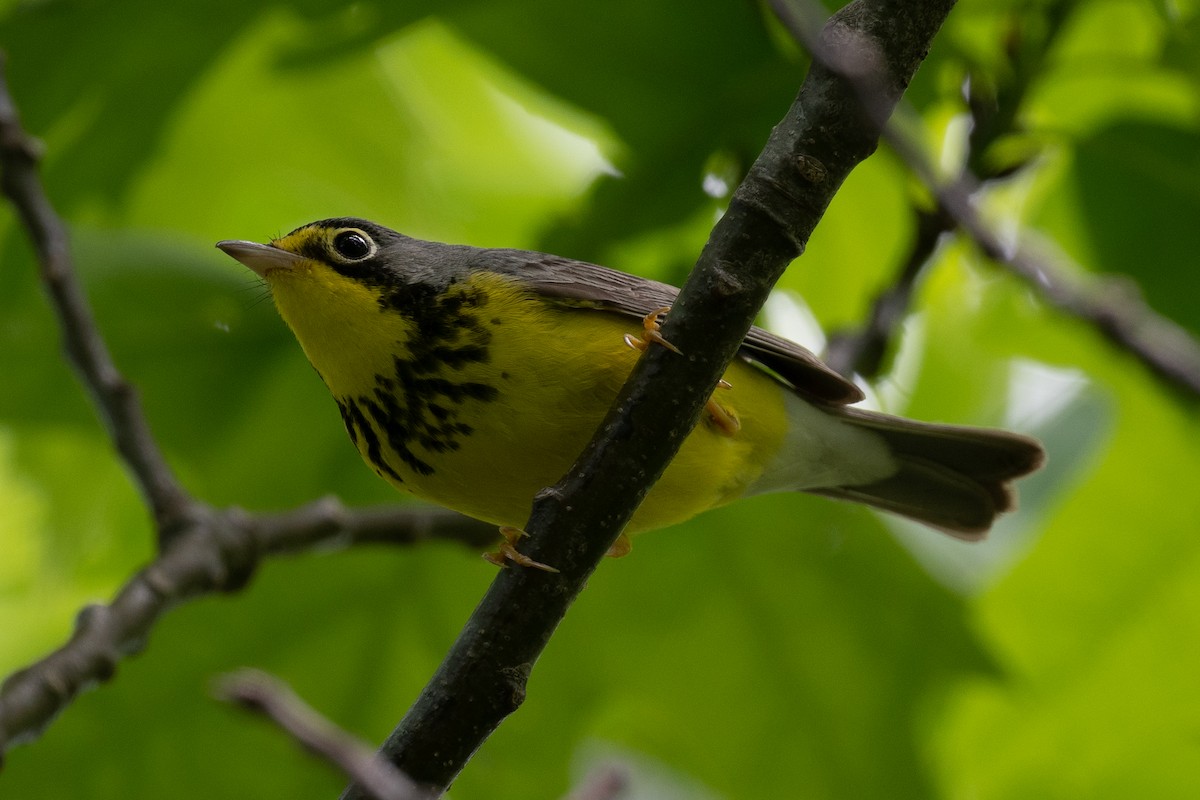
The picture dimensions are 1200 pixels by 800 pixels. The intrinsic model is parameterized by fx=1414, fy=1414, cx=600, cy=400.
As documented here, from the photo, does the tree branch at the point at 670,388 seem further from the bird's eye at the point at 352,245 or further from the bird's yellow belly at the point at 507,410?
the bird's eye at the point at 352,245

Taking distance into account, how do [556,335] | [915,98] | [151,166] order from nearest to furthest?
[556,335] < [915,98] < [151,166]

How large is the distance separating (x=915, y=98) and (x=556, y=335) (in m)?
1.62

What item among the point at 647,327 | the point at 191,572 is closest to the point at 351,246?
the point at 191,572

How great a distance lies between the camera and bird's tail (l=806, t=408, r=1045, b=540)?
230 inches

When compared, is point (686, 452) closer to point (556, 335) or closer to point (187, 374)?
point (556, 335)

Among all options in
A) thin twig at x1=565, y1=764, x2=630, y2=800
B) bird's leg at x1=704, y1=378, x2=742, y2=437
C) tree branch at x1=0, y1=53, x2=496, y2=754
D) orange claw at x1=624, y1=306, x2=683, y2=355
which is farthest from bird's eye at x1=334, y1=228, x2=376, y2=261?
thin twig at x1=565, y1=764, x2=630, y2=800

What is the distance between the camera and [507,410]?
451cm

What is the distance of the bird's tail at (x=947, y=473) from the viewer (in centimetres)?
584

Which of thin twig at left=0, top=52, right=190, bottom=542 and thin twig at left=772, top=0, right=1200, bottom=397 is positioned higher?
thin twig at left=772, top=0, right=1200, bottom=397

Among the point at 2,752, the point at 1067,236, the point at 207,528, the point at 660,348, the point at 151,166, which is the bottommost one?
the point at 2,752

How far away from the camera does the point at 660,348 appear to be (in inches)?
130

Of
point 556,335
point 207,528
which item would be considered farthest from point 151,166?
point 556,335

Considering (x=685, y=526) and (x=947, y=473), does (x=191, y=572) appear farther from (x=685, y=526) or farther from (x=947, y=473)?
(x=947, y=473)

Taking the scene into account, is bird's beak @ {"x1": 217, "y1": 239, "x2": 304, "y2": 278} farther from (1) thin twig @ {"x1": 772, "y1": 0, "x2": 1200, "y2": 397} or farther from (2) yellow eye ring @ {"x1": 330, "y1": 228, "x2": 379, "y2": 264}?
(1) thin twig @ {"x1": 772, "y1": 0, "x2": 1200, "y2": 397}
